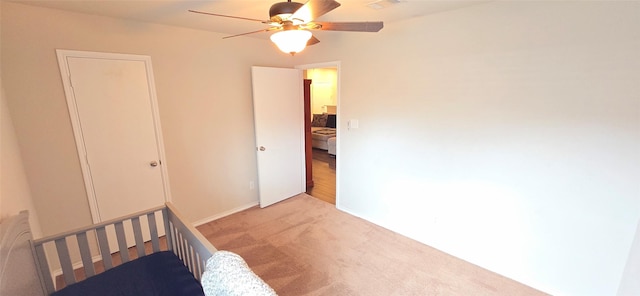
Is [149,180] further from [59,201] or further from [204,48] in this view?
[204,48]

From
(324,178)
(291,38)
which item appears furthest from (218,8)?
(324,178)

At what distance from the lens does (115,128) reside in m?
2.43

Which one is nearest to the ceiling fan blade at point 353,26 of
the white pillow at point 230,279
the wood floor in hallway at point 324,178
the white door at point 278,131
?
the white pillow at point 230,279

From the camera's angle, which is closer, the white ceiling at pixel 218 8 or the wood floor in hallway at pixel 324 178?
the white ceiling at pixel 218 8

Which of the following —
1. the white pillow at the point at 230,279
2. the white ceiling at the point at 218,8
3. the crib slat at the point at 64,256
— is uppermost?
the white ceiling at the point at 218,8

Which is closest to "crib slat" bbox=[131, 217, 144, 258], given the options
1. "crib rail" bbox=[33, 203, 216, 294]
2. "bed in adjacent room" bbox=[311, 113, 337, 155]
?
"crib rail" bbox=[33, 203, 216, 294]

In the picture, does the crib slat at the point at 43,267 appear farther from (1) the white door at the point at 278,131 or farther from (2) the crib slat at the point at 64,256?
(1) the white door at the point at 278,131

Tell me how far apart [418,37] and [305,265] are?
2.37 meters

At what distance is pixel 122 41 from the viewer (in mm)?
2377

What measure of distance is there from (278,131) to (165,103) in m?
1.40

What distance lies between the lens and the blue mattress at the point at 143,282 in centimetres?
148

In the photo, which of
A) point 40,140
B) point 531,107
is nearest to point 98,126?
point 40,140

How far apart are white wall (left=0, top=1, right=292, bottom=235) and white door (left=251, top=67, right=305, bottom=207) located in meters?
0.16

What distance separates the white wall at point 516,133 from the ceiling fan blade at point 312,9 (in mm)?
1435
